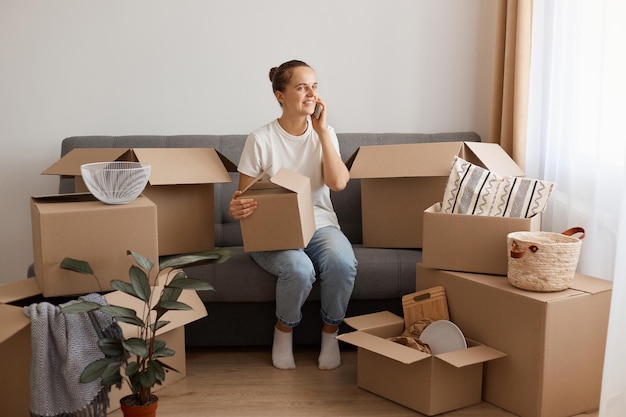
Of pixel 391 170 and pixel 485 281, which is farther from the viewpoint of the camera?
pixel 391 170

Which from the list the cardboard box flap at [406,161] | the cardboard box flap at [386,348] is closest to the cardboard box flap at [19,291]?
the cardboard box flap at [386,348]

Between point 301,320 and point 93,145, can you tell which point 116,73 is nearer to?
point 93,145

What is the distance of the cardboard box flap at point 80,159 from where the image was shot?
276cm

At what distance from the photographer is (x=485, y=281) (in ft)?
7.78

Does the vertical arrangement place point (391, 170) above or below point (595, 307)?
above

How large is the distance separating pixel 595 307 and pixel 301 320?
1.08m

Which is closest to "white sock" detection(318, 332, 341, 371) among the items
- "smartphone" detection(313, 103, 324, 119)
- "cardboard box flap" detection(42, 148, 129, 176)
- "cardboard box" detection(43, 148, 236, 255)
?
"cardboard box" detection(43, 148, 236, 255)

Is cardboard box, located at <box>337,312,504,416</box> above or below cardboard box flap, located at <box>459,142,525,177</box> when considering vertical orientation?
below

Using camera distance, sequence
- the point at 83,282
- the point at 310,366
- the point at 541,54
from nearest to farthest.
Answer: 1. the point at 83,282
2. the point at 310,366
3. the point at 541,54

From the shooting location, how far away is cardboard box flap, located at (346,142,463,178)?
278 cm

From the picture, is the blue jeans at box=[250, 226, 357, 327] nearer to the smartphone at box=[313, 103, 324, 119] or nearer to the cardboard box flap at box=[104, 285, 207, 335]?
the cardboard box flap at box=[104, 285, 207, 335]

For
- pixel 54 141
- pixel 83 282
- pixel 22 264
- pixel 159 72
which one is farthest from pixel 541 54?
pixel 22 264

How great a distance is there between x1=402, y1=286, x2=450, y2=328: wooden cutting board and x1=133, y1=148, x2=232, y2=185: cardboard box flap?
811 millimetres

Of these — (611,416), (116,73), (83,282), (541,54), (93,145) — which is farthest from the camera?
(116,73)
